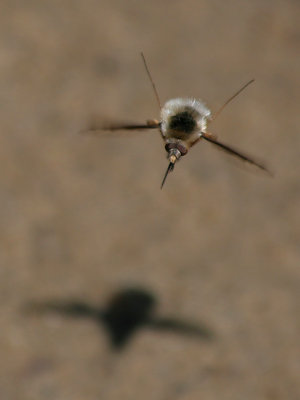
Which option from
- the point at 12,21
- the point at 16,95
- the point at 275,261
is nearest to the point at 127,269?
the point at 275,261

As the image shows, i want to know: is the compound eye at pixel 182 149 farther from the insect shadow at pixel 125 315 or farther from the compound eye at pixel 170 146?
the insect shadow at pixel 125 315

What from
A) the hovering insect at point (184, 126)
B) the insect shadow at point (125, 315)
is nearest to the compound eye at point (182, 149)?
the hovering insect at point (184, 126)

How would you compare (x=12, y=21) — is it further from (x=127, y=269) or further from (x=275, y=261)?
(x=275, y=261)

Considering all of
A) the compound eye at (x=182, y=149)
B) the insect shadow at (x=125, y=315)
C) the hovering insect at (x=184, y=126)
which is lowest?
the compound eye at (x=182, y=149)

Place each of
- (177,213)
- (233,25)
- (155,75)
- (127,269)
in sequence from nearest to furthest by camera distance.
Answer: (127,269) → (177,213) → (155,75) → (233,25)

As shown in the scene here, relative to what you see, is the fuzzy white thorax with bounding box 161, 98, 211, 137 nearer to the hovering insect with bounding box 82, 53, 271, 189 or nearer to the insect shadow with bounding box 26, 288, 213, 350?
the hovering insect with bounding box 82, 53, 271, 189

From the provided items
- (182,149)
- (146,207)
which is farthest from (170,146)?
(146,207)

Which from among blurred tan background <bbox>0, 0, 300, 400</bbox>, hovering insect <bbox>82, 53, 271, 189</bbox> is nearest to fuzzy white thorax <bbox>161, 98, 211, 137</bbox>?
hovering insect <bbox>82, 53, 271, 189</bbox>
